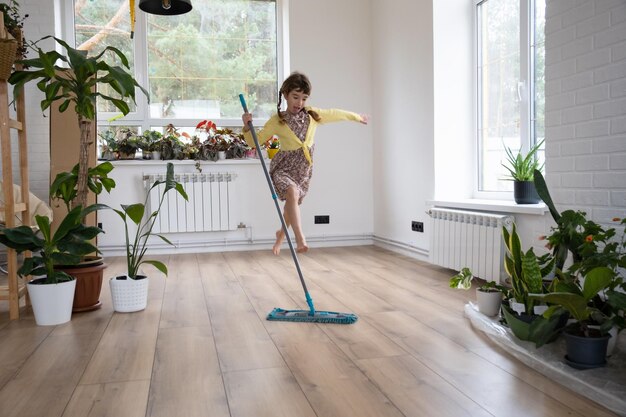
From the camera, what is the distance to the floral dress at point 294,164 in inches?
147

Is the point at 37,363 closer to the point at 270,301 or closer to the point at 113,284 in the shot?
the point at 113,284

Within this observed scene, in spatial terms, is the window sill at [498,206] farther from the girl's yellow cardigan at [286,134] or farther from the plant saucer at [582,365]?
the plant saucer at [582,365]

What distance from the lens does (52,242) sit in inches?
110

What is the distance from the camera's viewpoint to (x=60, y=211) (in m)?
4.66

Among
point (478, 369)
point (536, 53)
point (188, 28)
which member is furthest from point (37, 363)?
point (188, 28)

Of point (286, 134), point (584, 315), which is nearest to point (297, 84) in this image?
point (286, 134)

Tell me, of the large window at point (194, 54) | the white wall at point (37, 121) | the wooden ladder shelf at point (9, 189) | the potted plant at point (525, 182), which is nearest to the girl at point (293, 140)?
the potted plant at point (525, 182)

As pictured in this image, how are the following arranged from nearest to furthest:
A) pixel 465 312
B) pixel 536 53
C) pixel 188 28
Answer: pixel 465 312
pixel 536 53
pixel 188 28

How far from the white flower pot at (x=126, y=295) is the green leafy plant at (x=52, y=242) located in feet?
0.95

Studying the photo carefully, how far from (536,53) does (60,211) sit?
12.9 ft

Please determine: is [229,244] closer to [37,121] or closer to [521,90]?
[37,121]

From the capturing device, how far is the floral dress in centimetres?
373

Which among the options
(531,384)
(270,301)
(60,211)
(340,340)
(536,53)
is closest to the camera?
(531,384)

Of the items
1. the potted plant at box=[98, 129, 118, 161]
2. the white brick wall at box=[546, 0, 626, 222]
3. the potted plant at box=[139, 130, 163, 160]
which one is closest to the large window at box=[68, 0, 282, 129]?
the potted plant at box=[98, 129, 118, 161]
